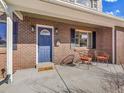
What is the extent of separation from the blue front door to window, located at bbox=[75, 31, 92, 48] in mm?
2629

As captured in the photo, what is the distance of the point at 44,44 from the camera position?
1081 cm

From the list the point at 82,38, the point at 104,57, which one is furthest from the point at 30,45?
the point at 104,57

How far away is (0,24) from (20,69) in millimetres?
2607

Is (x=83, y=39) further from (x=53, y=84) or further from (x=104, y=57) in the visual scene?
(x=53, y=84)

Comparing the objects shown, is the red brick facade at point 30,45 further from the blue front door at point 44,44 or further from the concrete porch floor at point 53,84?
the concrete porch floor at point 53,84

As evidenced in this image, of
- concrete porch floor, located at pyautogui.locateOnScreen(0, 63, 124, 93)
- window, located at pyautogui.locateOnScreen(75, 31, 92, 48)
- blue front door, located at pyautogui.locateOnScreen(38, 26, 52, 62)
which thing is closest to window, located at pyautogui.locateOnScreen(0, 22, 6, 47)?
concrete porch floor, located at pyautogui.locateOnScreen(0, 63, 124, 93)

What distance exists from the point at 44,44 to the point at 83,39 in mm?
4019

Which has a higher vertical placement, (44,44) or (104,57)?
(44,44)

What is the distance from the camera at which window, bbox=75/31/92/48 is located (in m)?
13.0

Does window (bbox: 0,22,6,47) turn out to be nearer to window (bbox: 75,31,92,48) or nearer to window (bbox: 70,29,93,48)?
window (bbox: 70,29,93,48)

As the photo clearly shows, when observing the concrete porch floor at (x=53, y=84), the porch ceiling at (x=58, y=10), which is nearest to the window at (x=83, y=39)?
the porch ceiling at (x=58, y=10)

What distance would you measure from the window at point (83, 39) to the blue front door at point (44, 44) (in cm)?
263

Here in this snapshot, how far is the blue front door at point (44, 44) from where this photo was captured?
34.6 feet

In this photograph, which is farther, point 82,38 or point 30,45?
point 82,38
